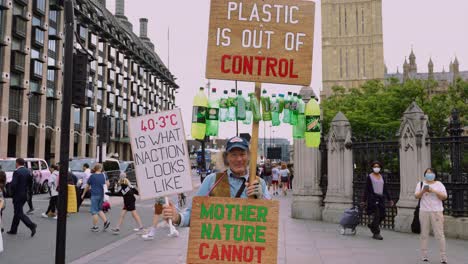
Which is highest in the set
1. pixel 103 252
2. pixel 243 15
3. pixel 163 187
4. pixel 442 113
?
pixel 442 113

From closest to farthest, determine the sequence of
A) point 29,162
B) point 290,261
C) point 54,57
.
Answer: point 290,261
point 29,162
point 54,57

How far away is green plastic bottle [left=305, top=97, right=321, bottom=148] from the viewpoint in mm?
14156

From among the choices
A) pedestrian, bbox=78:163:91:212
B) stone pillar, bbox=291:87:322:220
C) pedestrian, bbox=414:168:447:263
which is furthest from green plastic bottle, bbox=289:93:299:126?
pedestrian, bbox=78:163:91:212

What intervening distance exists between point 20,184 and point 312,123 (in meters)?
7.97

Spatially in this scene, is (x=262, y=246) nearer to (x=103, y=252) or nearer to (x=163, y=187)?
(x=163, y=187)

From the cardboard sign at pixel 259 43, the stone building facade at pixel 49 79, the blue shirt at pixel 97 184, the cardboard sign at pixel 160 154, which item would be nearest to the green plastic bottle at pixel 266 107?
the blue shirt at pixel 97 184

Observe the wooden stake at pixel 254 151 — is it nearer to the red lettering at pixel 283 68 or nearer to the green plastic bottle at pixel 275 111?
the red lettering at pixel 283 68

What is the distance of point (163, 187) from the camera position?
16.0 feet

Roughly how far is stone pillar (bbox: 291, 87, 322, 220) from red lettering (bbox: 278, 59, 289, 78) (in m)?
11.2

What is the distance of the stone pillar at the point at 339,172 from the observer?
573 inches

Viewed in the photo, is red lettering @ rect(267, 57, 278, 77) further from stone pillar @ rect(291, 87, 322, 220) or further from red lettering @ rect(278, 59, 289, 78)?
stone pillar @ rect(291, 87, 322, 220)

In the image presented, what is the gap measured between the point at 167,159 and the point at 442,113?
116ft

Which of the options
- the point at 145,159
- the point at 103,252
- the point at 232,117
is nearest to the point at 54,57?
the point at 232,117

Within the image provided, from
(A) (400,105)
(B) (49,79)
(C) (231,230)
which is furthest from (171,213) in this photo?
(B) (49,79)
